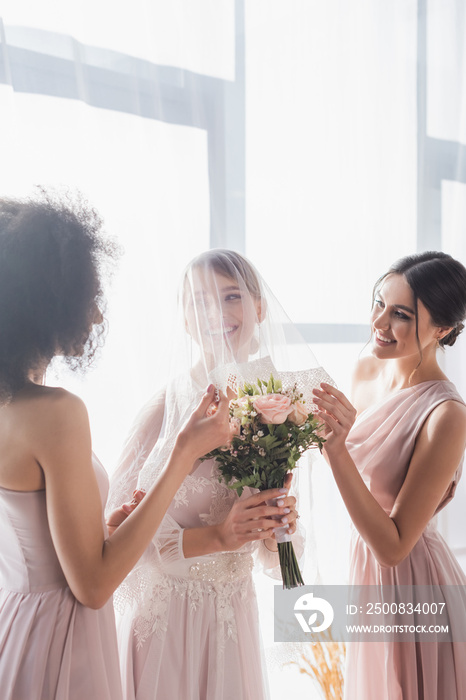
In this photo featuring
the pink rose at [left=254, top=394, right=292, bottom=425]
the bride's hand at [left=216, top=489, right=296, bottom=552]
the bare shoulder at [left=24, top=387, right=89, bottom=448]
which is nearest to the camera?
the bare shoulder at [left=24, top=387, right=89, bottom=448]

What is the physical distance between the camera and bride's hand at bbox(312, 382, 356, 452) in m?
1.53

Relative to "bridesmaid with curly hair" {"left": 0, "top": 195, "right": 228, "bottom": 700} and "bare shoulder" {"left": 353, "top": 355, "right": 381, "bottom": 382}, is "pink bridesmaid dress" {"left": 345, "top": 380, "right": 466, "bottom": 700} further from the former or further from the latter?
"bridesmaid with curly hair" {"left": 0, "top": 195, "right": 228, "bottom": 700}

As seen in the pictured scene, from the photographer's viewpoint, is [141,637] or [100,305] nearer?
[100,305]

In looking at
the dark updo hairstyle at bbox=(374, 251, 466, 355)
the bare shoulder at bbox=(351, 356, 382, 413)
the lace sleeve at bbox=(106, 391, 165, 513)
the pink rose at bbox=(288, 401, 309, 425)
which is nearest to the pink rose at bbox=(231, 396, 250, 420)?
the pink rose at bbox=(288, 401, 309, 425)

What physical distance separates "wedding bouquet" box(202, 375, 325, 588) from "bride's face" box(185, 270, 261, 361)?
0.51ft

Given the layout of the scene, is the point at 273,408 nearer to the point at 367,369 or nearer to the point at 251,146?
the point at 367,369

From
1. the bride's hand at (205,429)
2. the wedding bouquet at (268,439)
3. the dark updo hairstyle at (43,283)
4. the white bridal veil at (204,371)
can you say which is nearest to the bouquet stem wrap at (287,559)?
the wedding bouquet at (268,439)

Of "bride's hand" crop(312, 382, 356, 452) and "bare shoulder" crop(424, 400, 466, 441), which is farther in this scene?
"bare shoulder" crop(424, 400, 466, 441)

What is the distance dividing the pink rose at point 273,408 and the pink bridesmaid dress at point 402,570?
0.65m

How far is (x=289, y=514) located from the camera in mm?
1455

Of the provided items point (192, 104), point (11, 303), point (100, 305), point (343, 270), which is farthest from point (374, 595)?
point (192, 104)

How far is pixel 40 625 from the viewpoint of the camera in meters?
1.19

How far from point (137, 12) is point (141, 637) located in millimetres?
2137

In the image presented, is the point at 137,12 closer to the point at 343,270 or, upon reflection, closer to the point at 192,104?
the point at 192,104
